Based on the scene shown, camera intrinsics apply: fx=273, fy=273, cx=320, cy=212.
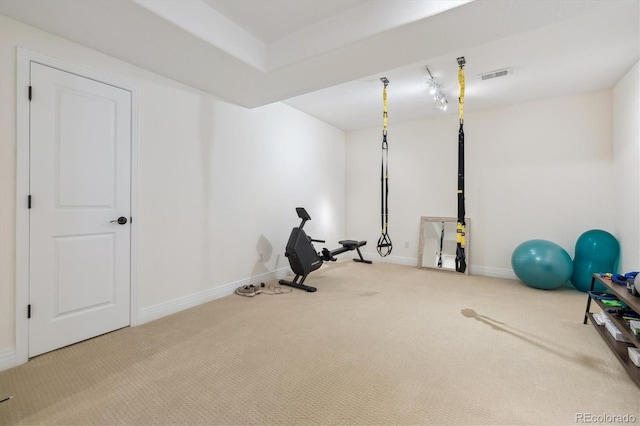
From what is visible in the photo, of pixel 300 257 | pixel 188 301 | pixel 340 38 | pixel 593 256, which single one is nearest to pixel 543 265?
pixel 593 256

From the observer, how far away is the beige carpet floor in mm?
1505

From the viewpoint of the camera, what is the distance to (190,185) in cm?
309

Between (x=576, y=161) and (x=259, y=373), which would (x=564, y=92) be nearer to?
(x=576, y=161)

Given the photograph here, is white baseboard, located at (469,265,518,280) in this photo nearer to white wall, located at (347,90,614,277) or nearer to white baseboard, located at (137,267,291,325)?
white wall, located at (347,90,614,277)

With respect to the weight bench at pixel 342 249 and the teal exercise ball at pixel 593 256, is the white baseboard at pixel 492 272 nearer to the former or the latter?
the teal exercise ball at pixel 593 256

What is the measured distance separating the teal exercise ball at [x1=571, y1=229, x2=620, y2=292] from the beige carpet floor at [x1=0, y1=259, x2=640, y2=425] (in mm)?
697

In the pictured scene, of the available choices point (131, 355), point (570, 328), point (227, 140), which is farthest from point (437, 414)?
point (227, 140)

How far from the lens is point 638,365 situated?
1.77 meters

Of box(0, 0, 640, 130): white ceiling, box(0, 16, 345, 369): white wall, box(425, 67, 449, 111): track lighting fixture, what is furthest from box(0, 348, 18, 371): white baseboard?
box(425, 67, 449, 111): track lighting fixture

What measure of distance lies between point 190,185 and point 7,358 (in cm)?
193

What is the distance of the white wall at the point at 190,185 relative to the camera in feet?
6.46

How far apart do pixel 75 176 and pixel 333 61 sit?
2428 millimetres

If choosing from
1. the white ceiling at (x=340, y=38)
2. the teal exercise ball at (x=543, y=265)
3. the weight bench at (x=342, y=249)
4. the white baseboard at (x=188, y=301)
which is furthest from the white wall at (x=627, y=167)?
the white baseboard at (x=188, y=301)

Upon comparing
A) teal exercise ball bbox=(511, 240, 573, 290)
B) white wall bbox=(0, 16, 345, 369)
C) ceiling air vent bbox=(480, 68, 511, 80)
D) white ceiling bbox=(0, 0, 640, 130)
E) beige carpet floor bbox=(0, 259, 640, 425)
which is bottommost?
beige carpet floor bbox=(0, 259, 640, 425)
